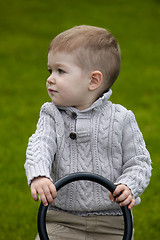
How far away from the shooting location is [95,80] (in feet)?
8.13

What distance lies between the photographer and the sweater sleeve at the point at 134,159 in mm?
2361

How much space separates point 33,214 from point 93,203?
1.96 metres

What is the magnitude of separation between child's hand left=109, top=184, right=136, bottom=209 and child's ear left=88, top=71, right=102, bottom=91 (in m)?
0.54

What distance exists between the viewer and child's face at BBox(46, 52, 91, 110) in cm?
238

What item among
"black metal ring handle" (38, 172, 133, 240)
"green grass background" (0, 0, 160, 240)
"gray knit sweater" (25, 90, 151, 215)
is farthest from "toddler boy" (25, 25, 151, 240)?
"green grass background" (0, 0, 160, 240)

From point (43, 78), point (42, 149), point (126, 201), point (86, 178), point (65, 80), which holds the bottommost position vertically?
point (126, 201)

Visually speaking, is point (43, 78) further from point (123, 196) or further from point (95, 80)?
point (123, 196)

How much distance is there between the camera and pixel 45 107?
8.22 feet

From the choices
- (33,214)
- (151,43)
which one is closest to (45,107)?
(33,214)

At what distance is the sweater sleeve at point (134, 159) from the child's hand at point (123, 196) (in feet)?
0.21

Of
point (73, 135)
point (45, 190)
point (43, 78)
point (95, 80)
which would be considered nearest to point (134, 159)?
point (73, 135)

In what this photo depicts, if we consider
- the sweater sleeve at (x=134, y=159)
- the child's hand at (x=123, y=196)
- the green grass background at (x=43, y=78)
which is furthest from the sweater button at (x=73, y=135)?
the green grass background at (x=43, y=78)

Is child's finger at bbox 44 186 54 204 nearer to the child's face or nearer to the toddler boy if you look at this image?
the toddler boy

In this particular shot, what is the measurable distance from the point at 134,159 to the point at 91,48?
1.99 feet
